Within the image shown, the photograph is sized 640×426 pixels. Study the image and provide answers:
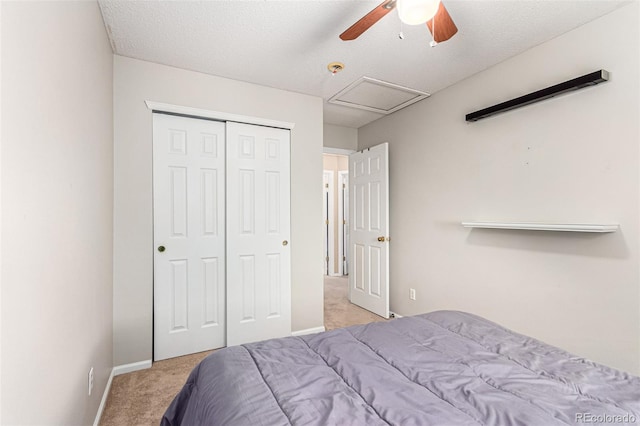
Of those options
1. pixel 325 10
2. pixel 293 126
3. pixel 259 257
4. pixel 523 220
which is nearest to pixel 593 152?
pixel 523 220

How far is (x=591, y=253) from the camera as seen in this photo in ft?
6.26

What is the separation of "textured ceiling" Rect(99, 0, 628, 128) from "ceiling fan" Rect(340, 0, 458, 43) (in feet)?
1.04

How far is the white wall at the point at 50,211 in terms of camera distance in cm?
76

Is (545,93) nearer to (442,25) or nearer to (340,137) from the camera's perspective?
(442,25)

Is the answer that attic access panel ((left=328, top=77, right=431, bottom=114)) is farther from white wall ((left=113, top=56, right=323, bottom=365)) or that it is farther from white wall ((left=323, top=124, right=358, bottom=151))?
white wall ((left=113, top=56, right=323, bottom=365))

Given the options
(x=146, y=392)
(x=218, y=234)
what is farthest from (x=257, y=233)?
(x=146, y=392)

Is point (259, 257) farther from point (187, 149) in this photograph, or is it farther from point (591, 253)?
point (591, 253)

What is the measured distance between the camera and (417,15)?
133cm

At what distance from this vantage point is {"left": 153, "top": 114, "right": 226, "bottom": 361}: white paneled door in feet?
8.10

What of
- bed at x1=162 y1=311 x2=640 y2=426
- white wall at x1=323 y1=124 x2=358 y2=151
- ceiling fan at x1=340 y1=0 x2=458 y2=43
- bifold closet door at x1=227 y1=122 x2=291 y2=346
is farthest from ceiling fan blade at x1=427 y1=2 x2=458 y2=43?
white wall at x1=323 y1=124 x2=358 y2=151

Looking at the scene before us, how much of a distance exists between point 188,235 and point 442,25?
240 centimetres

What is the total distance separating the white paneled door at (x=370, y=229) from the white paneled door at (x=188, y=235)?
1.83m

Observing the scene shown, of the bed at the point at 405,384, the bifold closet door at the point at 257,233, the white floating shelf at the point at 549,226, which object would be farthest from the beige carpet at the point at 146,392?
the white floating shelf at the point at 549,226

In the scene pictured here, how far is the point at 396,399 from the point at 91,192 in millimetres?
1798
